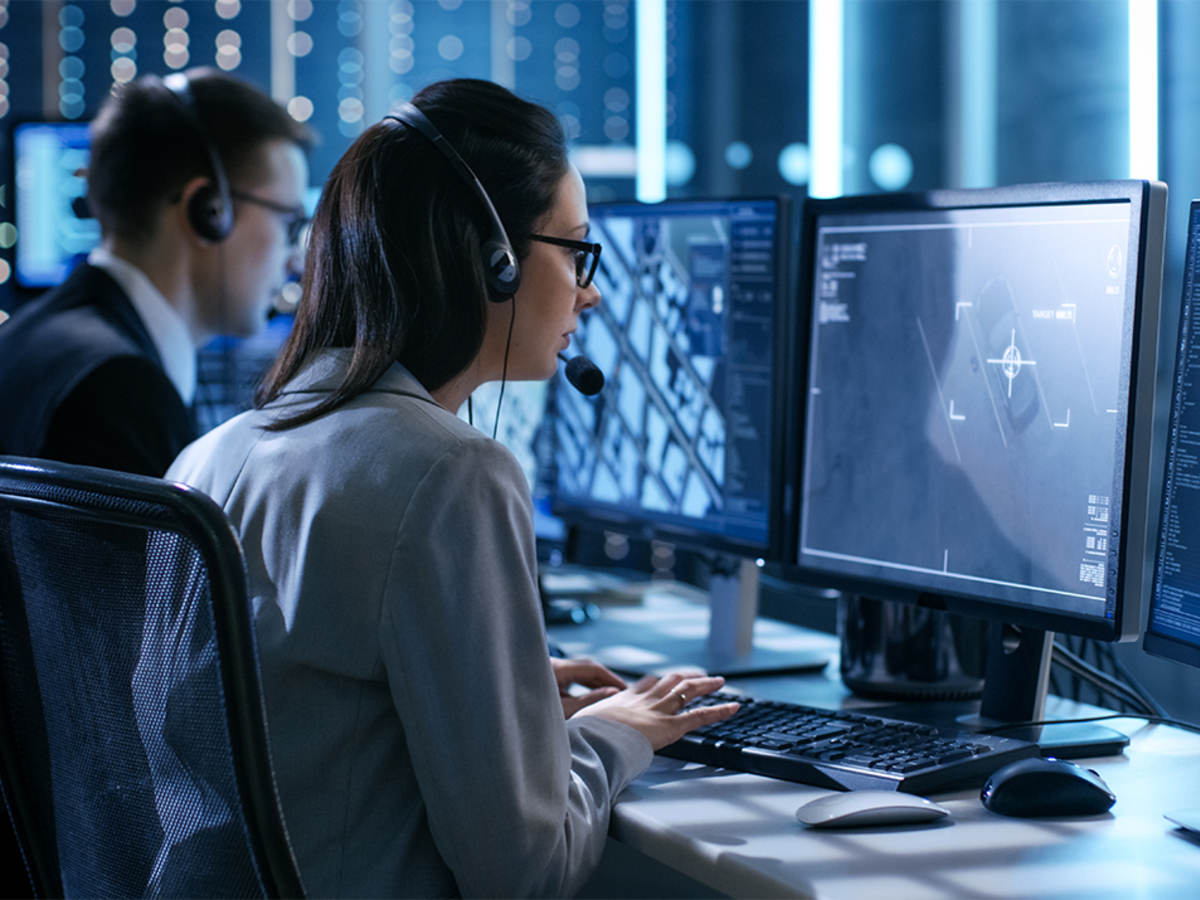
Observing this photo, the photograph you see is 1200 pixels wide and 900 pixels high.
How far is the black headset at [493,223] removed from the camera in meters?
1.14

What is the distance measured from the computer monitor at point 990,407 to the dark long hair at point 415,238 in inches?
15.7

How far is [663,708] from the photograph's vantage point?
4.13ft

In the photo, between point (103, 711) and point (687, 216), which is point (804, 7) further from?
point (103, 711)

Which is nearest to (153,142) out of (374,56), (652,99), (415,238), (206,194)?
(206,194)

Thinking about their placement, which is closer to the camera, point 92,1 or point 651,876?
point 651,876

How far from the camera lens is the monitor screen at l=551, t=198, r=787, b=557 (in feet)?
5.17

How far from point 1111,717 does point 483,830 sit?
76 cm

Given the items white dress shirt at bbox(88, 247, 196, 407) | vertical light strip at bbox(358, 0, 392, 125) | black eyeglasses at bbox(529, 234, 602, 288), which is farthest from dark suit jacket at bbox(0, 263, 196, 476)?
vertical light strip at bbox(358, 0, 392, 125)

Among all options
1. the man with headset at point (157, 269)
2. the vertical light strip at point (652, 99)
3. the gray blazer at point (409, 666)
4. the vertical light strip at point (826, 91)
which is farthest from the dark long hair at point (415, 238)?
the vertical light strip at point (652, 99)

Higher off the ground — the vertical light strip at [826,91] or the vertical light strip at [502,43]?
the vertical light strip at [502,43]

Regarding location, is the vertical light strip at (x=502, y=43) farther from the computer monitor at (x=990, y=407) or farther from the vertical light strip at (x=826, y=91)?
the computer monitor at (x=990, y=407)

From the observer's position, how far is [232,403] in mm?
2818

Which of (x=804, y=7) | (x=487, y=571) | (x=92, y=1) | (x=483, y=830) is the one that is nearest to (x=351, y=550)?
(x=487, y=571)

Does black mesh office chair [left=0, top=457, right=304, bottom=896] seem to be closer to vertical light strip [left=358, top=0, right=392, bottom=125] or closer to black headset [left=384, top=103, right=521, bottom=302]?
black headset [left=384, top=103, right=521, bottom=302]
